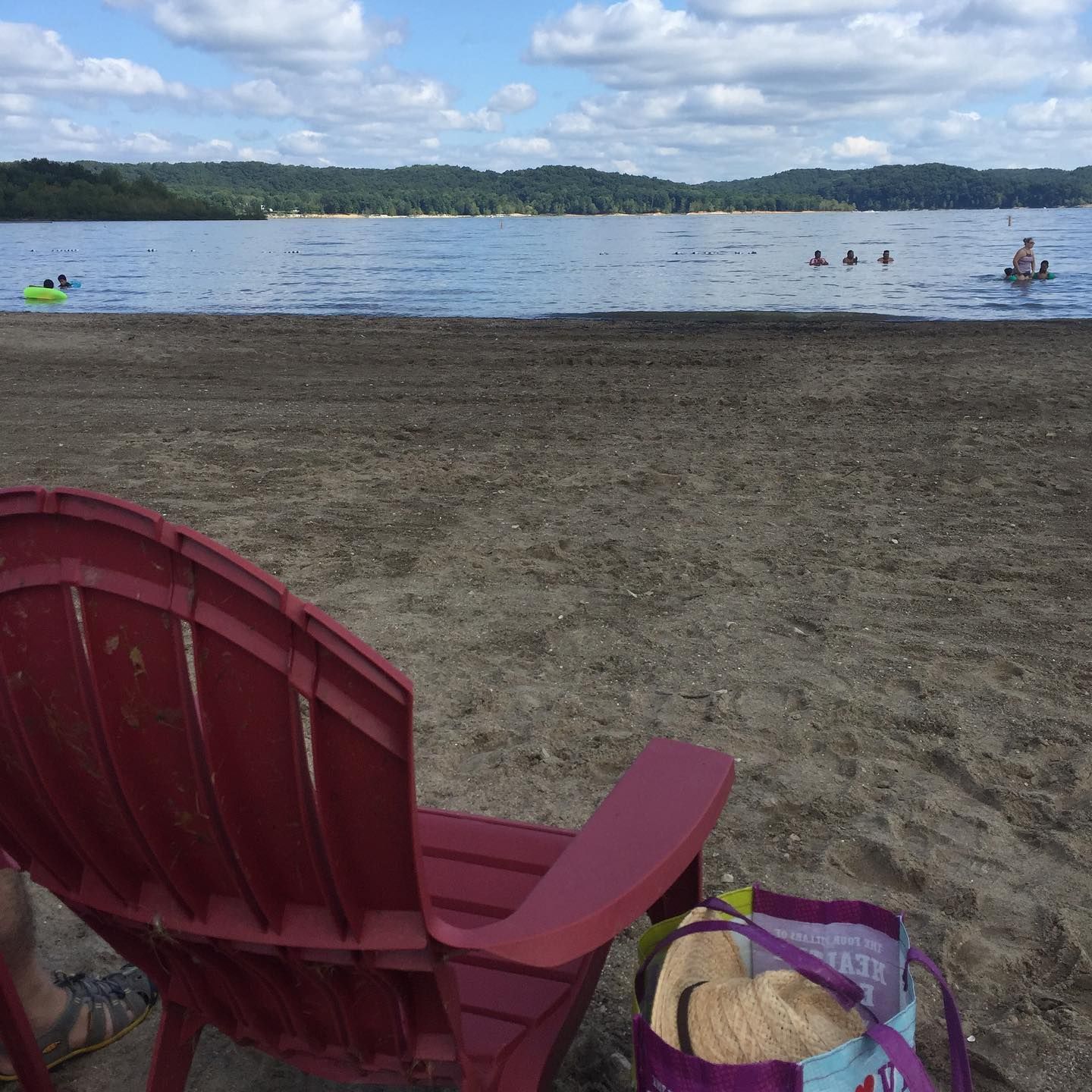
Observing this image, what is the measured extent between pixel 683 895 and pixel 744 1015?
1.19ft

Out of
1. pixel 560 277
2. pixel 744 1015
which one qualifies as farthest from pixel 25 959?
pixel 560 277

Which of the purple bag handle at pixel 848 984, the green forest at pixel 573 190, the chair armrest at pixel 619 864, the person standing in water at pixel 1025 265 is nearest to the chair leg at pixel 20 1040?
the chair armrest at pixel 619 864

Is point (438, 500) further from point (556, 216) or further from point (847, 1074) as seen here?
point (556, 216)

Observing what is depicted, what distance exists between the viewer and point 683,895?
207 cm

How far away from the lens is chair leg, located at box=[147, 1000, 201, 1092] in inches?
69.9

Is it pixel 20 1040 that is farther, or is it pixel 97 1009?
pixel 97 1009

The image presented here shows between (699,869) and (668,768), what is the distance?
0.83 ft

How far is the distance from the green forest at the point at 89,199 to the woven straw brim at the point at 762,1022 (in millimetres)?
135517

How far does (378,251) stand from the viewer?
5919cm

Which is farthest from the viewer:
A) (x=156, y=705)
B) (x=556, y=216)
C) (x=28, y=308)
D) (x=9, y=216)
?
(x=556, y=216)

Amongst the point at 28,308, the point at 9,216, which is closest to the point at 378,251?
the point at 28,308

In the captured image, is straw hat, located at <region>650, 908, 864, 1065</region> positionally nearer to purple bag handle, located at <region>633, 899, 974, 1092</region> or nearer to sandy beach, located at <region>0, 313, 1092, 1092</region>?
purple bag handle, located at <region>633, 899, 974, 1092</region>

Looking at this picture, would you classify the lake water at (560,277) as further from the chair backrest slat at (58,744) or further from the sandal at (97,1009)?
the chair backrest slat at (58,744)

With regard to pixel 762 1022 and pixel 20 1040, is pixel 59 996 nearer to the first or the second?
pixel 20 1040
